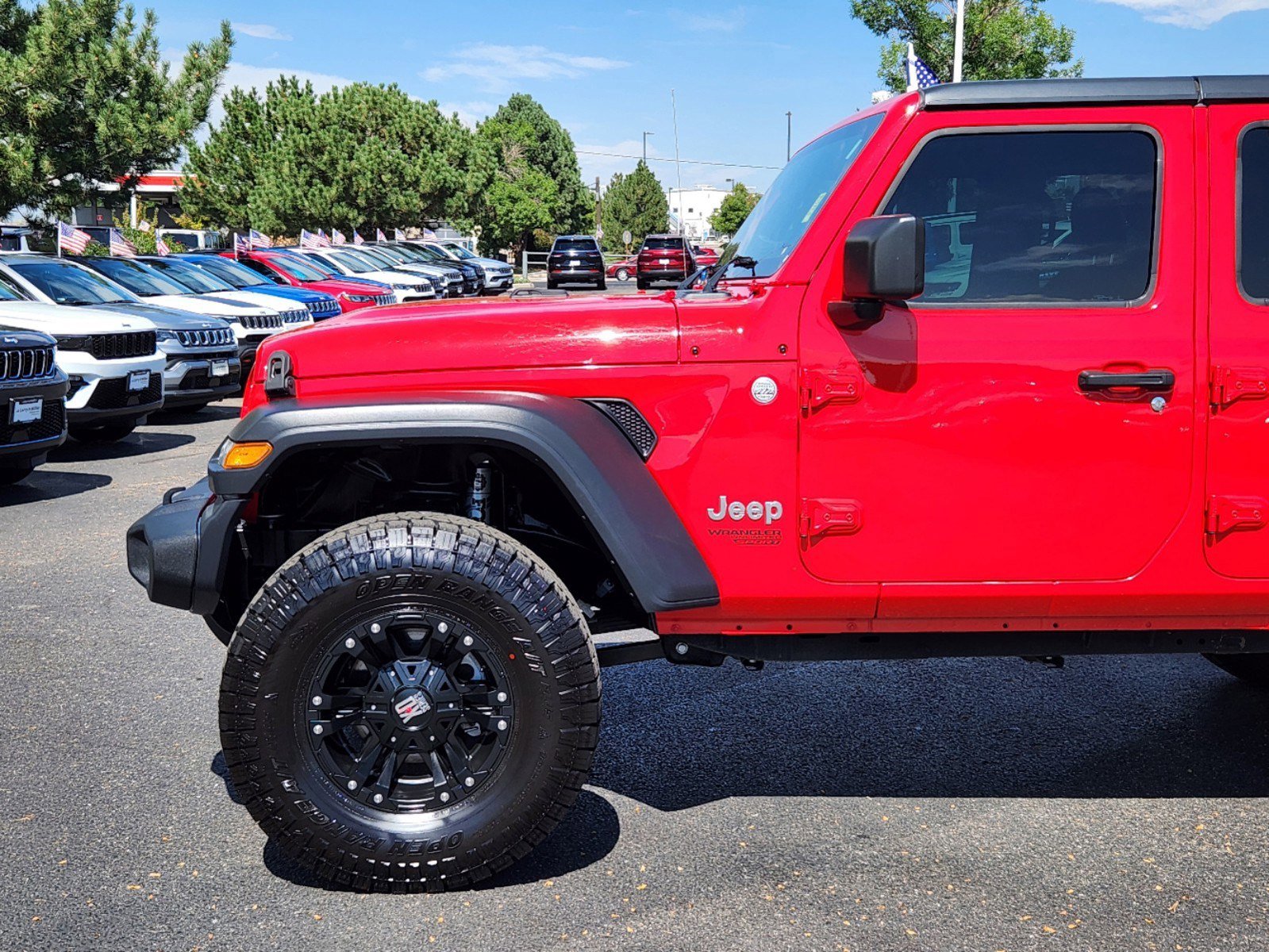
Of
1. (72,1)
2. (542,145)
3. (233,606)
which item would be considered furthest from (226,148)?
(542,145)

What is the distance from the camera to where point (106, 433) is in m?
12.1

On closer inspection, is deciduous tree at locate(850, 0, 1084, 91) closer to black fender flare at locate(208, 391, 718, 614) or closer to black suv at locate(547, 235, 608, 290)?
black suv at locate(547, 235, 608, 290)

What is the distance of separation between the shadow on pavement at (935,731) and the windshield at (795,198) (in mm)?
1623

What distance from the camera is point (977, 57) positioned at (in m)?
25.4

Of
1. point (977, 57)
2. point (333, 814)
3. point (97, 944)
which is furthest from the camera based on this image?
point (977, 57)

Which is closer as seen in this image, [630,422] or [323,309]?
[630,422]

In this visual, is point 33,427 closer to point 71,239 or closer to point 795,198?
point 795,198

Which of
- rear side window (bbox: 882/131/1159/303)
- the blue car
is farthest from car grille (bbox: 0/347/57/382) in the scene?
the blue car

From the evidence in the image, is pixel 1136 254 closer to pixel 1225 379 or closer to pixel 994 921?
pixel 1225 379

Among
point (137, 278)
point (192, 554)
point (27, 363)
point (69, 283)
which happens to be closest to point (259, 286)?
point (137, 278)

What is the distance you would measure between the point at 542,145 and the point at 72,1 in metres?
75.2

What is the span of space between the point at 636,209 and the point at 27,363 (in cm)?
10340

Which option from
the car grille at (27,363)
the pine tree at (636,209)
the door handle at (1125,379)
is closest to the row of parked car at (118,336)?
the car grille at (27,363)

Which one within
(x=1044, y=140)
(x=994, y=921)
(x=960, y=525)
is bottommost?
(x=994, y=921)
